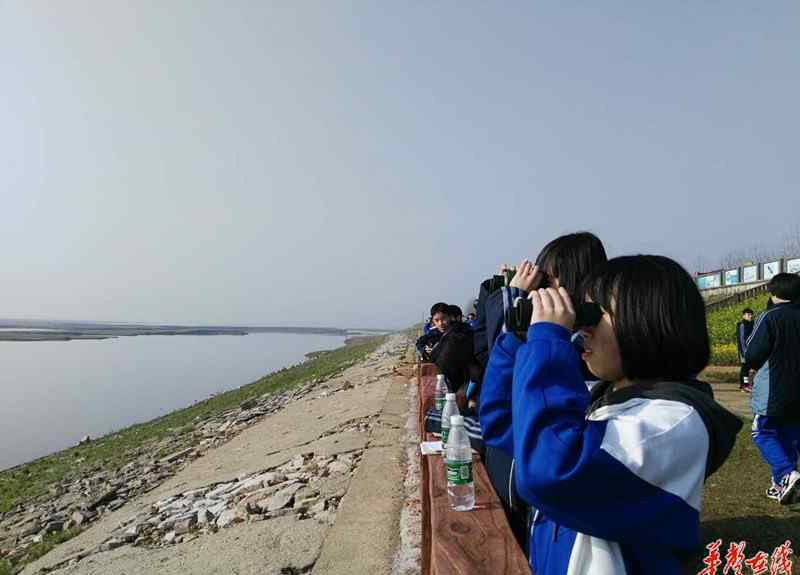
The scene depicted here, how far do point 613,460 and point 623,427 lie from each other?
82 mm

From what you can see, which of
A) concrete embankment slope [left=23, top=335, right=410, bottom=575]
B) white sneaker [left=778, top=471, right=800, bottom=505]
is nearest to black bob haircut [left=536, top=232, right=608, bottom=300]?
concrete embankment slope [left=23, top=335, right=410, bottom=575]

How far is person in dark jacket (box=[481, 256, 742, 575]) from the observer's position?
1269mm

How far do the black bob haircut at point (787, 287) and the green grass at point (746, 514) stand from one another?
1698mm

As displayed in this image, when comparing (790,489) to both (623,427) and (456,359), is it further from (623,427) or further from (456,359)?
(623,427)

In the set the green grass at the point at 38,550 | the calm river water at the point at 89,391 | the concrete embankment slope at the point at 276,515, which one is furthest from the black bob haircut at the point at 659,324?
the calm river water at the point at 89,391

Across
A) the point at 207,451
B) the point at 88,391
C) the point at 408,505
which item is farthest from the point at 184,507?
the point at 88,391

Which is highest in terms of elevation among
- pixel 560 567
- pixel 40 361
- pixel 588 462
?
pixel 588 462

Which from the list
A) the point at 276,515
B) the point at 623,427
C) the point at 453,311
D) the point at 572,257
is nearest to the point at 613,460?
the point at 623,427

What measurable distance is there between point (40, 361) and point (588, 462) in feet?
196

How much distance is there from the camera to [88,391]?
31.5 meters

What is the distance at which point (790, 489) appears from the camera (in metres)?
4.38

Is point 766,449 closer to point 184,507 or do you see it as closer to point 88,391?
point 184,507

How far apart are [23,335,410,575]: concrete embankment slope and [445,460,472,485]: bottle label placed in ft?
4.80

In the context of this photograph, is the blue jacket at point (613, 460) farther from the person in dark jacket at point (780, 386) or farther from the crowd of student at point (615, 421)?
the person in dark jacket at point (780, 386)
